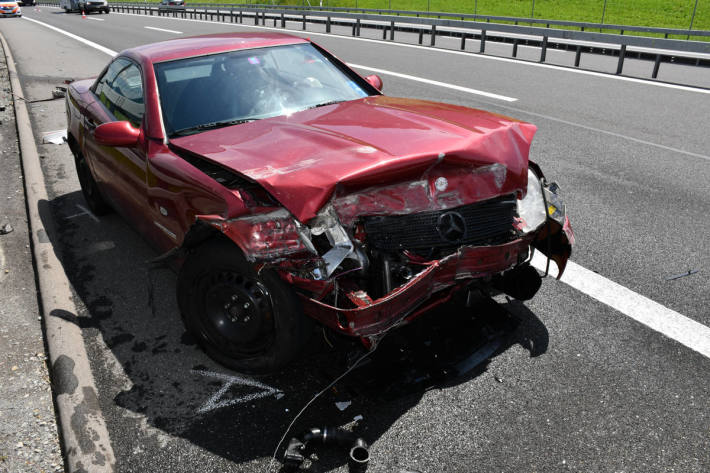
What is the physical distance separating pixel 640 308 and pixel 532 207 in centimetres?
118

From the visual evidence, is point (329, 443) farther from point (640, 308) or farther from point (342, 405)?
point (640, 308)

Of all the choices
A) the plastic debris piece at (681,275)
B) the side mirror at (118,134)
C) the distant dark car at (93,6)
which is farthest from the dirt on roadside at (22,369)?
the distant dark car at (93,6)

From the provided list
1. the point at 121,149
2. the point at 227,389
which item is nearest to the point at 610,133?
the point at 121,149

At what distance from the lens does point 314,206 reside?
2564 mm

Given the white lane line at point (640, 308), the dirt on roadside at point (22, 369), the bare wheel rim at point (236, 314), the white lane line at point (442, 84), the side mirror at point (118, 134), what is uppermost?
the side mirror at point (118, 134)

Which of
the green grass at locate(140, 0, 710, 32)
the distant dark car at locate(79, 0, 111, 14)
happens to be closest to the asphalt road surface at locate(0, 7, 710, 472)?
the green grass at locate(140, 0, 710, 32)

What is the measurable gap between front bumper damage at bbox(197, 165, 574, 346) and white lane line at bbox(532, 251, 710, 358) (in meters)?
1.25

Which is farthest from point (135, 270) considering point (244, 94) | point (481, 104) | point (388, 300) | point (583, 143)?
point (481, 104)

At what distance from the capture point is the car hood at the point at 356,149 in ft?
8.64

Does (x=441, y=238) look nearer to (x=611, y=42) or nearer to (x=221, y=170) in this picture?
(x=221, y=170)

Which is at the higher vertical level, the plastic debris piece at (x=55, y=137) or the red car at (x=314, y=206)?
the red car at (x=314, y=206)

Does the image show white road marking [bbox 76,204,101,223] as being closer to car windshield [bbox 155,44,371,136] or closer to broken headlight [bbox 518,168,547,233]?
car windshield [bbox 155,44,371,136]

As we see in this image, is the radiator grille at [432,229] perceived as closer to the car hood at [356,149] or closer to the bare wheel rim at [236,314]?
the car hood at [356,149]

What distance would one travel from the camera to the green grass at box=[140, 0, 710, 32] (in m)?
28.6
